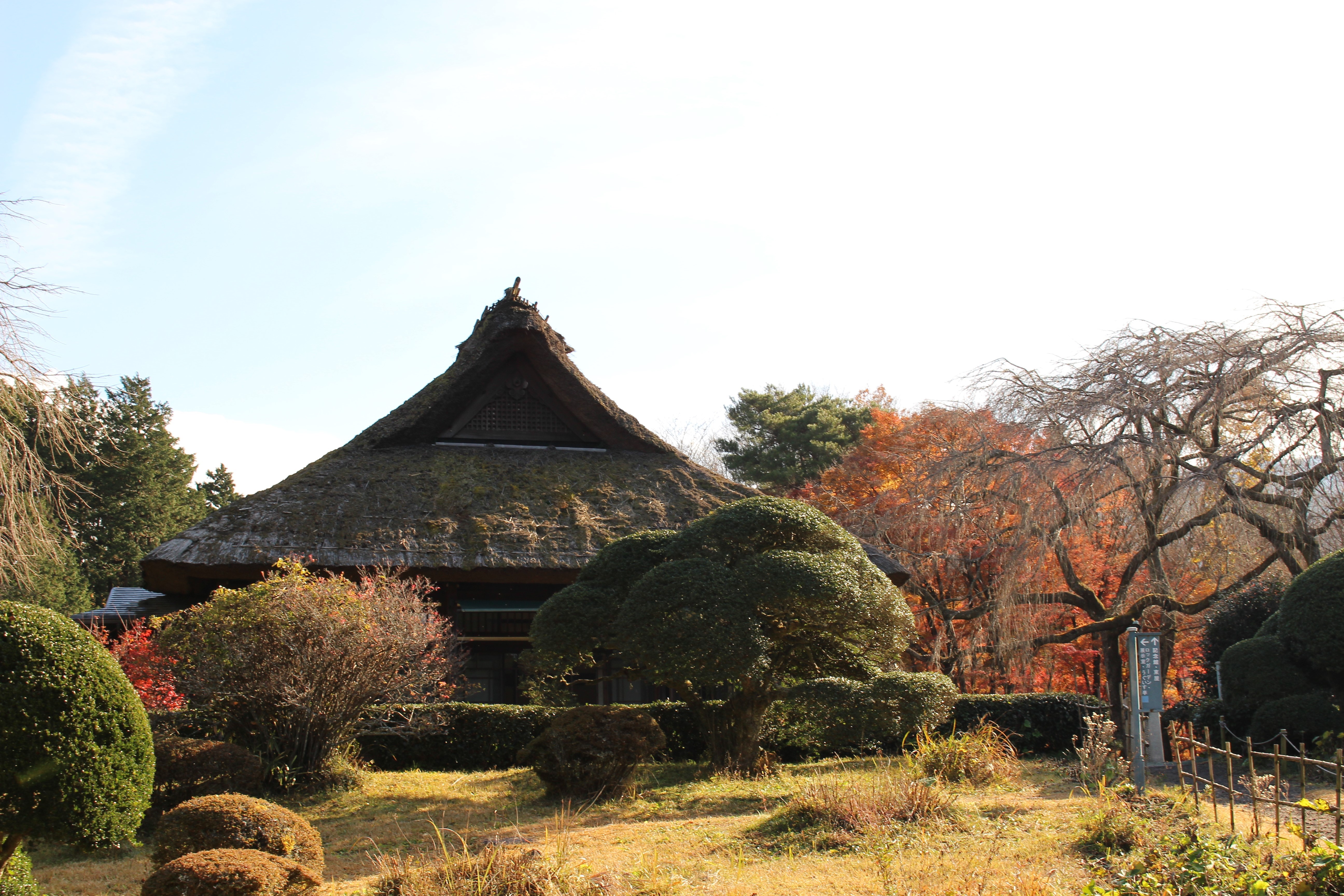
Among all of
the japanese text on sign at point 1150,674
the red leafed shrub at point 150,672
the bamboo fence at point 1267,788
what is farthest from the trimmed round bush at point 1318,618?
the red leafed shrub at point 150,672

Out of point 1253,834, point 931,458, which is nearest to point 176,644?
point 1253,834

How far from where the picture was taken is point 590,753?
8781 mm

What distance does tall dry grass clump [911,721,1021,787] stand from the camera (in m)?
8.77

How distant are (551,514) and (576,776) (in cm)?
614

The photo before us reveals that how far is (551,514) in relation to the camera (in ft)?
47.6

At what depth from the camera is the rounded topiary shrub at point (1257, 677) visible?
10227 mm

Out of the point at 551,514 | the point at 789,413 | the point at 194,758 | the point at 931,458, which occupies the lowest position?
the point at 194,758

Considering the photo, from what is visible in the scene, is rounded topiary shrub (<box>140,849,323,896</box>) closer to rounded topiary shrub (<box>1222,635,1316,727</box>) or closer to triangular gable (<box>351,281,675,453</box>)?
rounded topiary shrub (<box>1222,635,1316,727</box>)

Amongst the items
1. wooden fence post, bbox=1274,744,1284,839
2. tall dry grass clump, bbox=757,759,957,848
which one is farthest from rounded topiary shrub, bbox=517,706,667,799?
wooden fence post, bbox=1274,744,1284,839

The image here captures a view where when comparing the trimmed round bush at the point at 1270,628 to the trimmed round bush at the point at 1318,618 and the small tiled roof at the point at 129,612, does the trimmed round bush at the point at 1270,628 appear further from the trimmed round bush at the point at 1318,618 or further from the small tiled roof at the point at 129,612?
the small tiled roof at the point at 129,612

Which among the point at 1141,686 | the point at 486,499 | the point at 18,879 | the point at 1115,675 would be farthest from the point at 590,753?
the point at 1115,675

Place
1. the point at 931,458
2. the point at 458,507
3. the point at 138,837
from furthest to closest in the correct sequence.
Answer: the point at 931,458 → the point at 458,507 → the point at 138,837

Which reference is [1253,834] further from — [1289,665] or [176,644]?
[176,644]

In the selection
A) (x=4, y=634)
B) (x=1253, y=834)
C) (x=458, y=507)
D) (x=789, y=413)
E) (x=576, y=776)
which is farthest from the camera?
(x=789, y=413)
